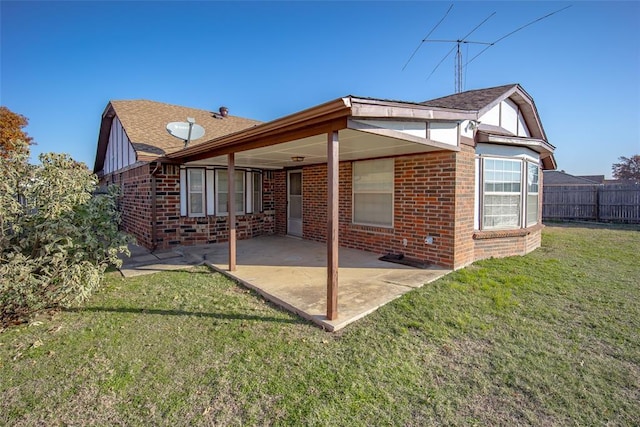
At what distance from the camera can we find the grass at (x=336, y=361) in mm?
2412

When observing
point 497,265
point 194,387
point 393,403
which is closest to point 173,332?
point 194,387

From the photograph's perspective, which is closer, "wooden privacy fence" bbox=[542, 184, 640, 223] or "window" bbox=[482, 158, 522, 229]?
"window" bbox=[482, 158, 522, 229]

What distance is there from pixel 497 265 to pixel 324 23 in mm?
7861

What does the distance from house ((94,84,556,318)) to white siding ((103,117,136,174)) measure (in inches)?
6.6

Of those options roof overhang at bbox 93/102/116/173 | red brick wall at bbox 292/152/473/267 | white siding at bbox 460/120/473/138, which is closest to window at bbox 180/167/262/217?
red brick wall at bbox 292/152/473/267

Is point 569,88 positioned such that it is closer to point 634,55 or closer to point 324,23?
point 634,55

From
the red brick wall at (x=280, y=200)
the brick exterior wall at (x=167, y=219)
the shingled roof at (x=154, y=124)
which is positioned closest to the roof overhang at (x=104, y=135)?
the shingled roof at (x=154, y=124)

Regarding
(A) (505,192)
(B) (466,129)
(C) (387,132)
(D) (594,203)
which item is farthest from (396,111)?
(D) (594,203)

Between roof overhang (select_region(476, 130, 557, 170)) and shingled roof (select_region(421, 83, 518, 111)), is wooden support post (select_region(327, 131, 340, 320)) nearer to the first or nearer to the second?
shingled roof (select_region(421, 83, 518, 111))

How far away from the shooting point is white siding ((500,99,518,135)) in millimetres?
7404

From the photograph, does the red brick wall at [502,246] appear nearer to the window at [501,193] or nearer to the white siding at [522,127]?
the window at [501,193]

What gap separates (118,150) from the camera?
38.2 feet

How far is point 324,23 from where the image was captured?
8945 millimetres

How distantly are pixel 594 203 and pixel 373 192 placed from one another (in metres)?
14.3
